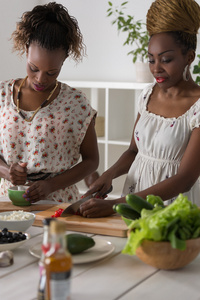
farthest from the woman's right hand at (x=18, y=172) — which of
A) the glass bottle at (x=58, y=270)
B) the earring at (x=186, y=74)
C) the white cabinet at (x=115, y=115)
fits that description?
the white cabinet at (x=115, y=115)

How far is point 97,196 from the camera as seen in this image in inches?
79.4

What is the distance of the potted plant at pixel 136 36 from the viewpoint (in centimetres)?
410

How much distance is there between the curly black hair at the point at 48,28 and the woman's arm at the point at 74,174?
1.35 feet

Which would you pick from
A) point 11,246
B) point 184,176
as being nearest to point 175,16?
point 184,176

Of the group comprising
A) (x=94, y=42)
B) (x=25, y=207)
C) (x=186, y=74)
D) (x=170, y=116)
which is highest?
(x=94, y=42)

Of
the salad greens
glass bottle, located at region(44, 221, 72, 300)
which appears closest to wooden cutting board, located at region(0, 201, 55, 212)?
the salad greens

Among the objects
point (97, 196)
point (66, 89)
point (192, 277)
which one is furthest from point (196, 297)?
point (66, 89)

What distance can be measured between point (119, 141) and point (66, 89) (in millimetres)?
1939

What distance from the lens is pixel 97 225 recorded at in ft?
5.52

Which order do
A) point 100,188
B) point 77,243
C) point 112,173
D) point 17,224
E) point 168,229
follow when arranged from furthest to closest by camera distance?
point 112,173, point 100,188, point 17,224, point 77,243, point 168,229

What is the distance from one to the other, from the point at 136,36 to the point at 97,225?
9.00 feet

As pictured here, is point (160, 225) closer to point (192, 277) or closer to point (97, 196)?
point (192, 277)

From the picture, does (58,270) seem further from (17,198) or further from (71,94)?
(71,94)

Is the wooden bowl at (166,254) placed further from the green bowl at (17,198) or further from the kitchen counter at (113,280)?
the green bowl at (17,198)
